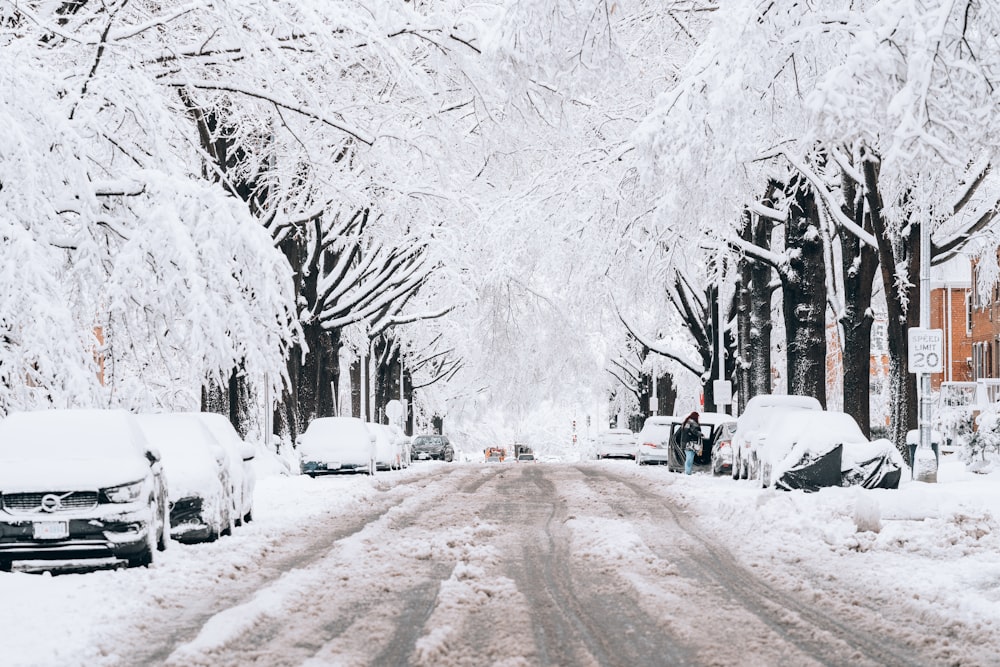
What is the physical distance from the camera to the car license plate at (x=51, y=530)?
12414mm

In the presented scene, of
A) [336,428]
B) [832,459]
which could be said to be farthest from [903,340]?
[336,428]

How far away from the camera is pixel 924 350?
2322 centimetres

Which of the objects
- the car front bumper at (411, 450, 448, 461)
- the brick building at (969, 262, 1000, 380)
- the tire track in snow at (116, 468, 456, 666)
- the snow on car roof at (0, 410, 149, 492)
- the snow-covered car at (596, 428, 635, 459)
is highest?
the brick building at (969, 262, 1000, 380)

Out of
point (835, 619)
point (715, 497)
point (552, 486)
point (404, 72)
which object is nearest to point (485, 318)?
point (552, 486)

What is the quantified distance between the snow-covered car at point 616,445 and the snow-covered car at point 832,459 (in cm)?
3369

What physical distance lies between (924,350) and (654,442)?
20565 millimetres

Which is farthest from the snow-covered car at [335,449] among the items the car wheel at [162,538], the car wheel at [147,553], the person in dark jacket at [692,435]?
the car wheel at [147,553]

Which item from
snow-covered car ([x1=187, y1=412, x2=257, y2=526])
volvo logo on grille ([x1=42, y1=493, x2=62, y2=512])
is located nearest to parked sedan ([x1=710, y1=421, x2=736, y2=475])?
snow-covered car ([x1=187, y1=412, x2=257, y2=526])

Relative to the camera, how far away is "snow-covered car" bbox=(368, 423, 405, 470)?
130 feet

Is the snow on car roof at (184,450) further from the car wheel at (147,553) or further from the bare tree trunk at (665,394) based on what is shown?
the bare tree trunk at (665,394)

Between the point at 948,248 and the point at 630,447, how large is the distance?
33.2m

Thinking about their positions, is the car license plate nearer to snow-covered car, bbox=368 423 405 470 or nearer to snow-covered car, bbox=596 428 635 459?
snow-covered car, bbox=368 423 405 470

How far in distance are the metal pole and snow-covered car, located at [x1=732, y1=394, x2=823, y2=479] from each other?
13.0ft

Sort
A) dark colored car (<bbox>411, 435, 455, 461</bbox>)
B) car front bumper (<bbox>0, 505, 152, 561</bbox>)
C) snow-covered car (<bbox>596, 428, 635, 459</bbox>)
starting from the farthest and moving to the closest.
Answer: dark colored car (<bbox>411, 435, 455, 461</bbox>), snow-covered car (<bbox>596, 428, 635, 459</bbox>), car front bumper (<bbox>0, 505, 152, 561</bbox>)
